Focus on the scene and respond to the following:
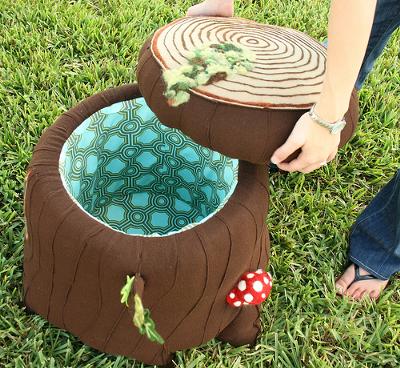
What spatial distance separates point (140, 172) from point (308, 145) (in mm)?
608

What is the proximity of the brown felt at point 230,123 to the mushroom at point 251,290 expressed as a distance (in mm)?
224

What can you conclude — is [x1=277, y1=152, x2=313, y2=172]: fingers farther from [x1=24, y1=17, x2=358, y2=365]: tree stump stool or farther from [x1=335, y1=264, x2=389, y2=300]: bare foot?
[x1=335, y1=264, x2=389, y2=300]: bare foot

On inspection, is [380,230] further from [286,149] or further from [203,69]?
[203,69]

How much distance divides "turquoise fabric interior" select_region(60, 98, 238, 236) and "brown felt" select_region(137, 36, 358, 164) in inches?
7.7

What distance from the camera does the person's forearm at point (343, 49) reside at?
745 millimetres

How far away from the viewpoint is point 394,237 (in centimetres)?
126

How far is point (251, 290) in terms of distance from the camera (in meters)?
1.00

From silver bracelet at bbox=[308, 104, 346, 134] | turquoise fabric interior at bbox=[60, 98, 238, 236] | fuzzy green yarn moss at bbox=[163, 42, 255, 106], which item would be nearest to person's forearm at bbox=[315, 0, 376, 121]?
silver bracelet at bbox=[308, 104, 346, 134]

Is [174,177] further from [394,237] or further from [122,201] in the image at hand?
[394,237]

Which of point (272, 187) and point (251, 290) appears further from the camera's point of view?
point (272, 187)

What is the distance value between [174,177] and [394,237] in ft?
1.71

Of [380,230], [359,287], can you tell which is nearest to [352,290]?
[359,287]

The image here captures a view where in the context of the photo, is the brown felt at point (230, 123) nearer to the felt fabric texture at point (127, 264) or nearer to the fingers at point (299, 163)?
the fingers at point (299, 163)

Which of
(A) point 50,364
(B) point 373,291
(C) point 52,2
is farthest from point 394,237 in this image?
(C) point 52,2
